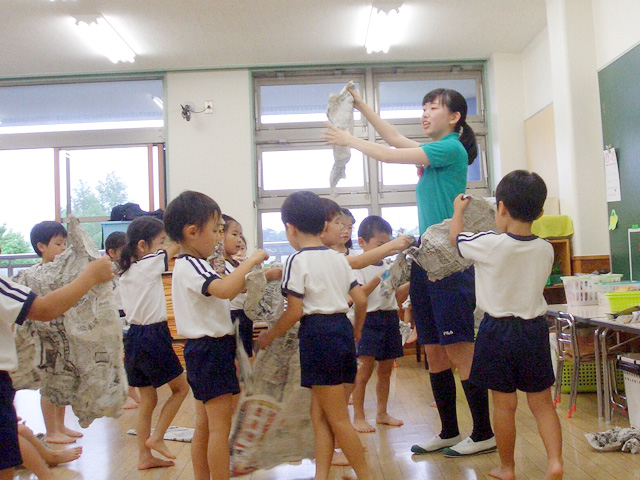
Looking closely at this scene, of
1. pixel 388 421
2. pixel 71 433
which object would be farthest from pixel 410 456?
pixel 71 433

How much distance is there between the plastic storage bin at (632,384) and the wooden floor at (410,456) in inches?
5.5

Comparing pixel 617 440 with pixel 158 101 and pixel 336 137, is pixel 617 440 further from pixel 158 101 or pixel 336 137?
pixel 158 101

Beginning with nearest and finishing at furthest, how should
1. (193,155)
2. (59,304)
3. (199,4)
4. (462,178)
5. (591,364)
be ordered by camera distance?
(59,304), (462,178), (591,364), (199,4), (193,155)

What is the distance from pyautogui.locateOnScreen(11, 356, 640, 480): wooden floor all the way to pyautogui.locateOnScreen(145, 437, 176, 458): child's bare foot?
62 mm

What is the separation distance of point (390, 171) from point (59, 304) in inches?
229

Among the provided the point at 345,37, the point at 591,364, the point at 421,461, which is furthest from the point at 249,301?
the point at 345,37

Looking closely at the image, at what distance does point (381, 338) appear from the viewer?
11.5ft

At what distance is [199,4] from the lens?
5328 mm

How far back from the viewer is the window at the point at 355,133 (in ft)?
23.3

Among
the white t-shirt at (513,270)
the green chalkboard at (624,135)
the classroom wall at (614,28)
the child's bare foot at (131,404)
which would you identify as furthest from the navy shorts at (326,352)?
the classroom wall at (614,28)

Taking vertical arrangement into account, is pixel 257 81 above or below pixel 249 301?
above

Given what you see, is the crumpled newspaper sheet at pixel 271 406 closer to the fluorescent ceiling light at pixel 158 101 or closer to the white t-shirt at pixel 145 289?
the white t-shirt at pixel 145 289

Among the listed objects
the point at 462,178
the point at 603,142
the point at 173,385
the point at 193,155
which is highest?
the point at 193,155

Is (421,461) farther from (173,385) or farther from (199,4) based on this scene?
(199,4)
